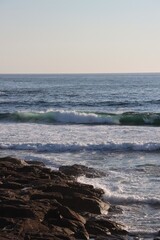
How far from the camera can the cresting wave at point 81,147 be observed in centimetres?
2353

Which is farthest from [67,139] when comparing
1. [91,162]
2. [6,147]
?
[91,162]

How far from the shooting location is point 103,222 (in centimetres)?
1098


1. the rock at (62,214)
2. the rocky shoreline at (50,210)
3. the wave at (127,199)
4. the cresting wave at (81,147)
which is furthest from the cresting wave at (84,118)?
the rock at (62,214)

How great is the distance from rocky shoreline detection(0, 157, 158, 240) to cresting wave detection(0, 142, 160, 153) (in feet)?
29.6

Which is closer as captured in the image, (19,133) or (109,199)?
(109,199)

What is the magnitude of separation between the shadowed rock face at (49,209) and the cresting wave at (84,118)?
23527mm

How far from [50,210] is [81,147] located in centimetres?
1322

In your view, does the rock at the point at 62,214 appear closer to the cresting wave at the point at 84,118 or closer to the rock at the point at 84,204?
the rock at the point at 84,204

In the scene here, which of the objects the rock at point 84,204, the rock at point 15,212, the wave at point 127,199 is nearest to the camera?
the rock at point 15,212

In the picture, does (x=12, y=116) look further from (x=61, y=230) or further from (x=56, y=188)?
(x=61, y=230)

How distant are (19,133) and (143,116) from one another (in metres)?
12.4

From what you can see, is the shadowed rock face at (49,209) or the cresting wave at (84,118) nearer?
the shadowed rock face at (49,209)

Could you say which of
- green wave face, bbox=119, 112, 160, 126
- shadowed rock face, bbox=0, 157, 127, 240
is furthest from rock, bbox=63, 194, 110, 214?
green wave face, bbox=119, 112, 160, 126

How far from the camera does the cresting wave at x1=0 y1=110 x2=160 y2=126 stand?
37.7 metres
